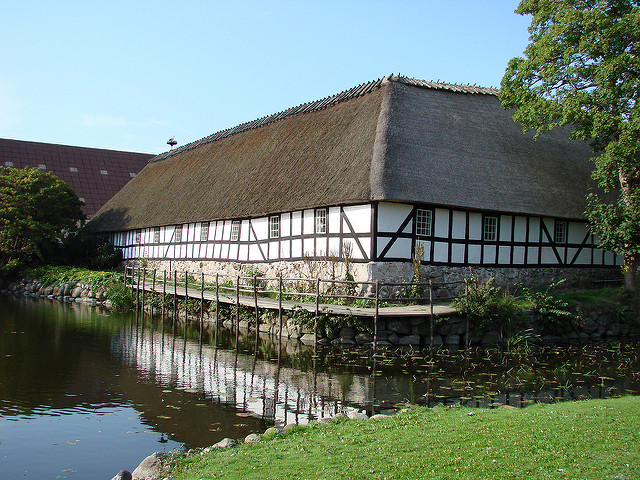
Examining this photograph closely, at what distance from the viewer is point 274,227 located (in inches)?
922

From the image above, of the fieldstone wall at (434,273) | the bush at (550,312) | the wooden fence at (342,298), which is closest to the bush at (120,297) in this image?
the wooden fence at (342,298)

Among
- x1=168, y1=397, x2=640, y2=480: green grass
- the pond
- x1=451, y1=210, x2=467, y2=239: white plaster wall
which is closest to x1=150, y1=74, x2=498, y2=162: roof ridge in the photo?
x1=451, y1=210, x2=467, y2=239: white plaster wall

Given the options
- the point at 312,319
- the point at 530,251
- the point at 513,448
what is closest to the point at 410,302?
the point at 312,319

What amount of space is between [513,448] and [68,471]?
228 inches

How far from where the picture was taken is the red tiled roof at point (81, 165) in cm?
4619

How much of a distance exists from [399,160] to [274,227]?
6381 mm

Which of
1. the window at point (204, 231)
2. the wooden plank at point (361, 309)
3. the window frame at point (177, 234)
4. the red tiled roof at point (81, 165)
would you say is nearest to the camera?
the wooden plank at point (361, 309)

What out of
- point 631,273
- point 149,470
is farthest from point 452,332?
point 149,470

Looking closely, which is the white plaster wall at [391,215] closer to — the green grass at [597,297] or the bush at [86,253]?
the green grass at [597,297]

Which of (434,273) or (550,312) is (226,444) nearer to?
(434,273)

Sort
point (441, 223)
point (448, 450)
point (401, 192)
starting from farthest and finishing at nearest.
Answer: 1. point (441, 223)
2. point (401, 192)
3. point (448, 450)

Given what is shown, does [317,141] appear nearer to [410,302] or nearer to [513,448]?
[410,302]

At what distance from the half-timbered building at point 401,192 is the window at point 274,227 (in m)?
0.04

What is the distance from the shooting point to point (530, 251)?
71.7ft
